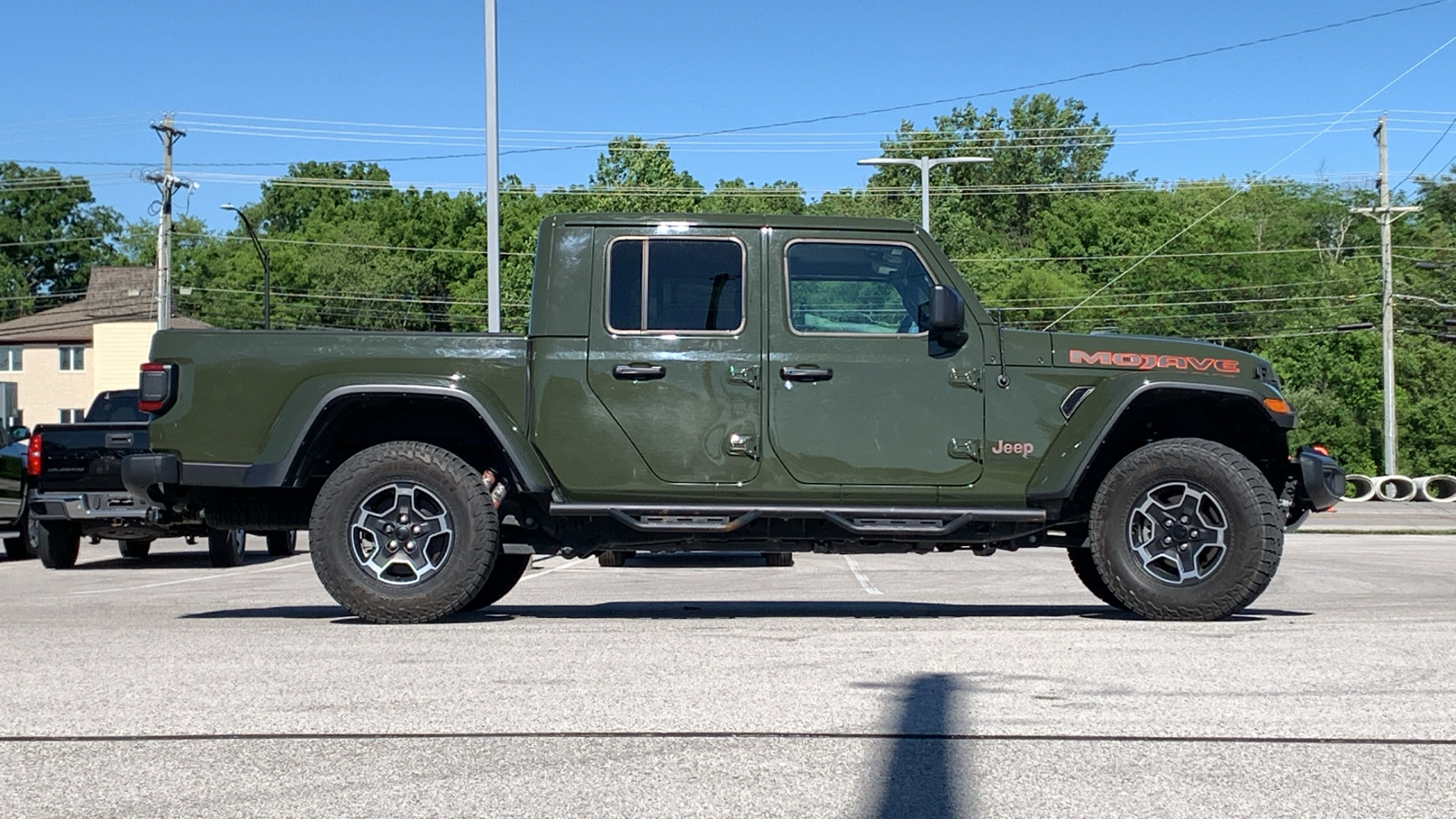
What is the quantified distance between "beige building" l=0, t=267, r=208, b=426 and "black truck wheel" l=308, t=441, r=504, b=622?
7599 cm

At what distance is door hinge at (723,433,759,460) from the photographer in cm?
782

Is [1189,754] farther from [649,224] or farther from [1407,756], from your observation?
[649,224]

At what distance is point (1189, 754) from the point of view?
14.9 ft

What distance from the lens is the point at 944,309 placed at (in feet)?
25.4

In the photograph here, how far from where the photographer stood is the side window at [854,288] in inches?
315

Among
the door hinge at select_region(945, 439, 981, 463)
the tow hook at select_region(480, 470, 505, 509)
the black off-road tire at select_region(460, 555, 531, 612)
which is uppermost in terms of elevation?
the door hinge at select_region(945, 439, 981, 463)

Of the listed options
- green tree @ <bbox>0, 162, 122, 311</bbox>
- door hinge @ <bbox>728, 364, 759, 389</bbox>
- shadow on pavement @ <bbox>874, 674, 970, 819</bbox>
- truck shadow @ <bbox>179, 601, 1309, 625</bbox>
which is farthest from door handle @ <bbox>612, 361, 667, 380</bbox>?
green tree @ <bbox>0, 162, 122, 311</bbox>

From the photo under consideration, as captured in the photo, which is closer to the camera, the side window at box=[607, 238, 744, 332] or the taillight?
the side window at box=[607, 238, 744, 332]

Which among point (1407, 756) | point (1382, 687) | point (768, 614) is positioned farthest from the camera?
point (768, 614)

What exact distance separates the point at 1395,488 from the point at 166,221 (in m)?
35.6

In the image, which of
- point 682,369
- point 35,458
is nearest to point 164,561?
point 35,458

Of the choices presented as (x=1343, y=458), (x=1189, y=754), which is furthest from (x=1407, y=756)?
(x=1343, y=458)

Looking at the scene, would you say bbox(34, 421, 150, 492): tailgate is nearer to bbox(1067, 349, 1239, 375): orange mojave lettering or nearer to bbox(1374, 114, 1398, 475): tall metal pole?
bbox(1067, 349, 1239, 375): orange mojave lettering

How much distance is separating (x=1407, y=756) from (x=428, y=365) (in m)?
4.77
